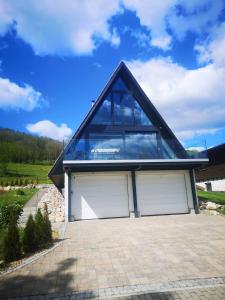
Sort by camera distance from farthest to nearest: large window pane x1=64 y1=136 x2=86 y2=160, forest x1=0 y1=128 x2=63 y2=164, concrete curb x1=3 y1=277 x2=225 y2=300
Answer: forest x1=0 y1=128 x2=63 y2=164 < large window pane x1=64 y1=136 x2=86 y2=160 < concrete curb x1=3 y1=277 x2=225 y2=300

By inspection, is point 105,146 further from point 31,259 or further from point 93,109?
point 31,259

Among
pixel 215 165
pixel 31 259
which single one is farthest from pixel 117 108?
pixel 31 259

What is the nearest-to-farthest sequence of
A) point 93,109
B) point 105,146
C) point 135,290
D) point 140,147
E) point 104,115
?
point 135,290
point 105,146
point 140,147
point 93,109
point 104,115

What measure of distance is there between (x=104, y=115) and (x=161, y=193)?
6271 millimetres

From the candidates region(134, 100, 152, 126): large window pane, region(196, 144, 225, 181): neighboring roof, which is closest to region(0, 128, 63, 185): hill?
region(134, 100, 152, 126): large window pane

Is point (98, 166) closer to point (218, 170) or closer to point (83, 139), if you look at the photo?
point (83, 139)

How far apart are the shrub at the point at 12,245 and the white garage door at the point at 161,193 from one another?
9716 mm

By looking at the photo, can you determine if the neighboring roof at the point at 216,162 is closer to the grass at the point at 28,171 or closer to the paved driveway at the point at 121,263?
the paved driveway at the point at 121,263

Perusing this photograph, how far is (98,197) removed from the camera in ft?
51.1

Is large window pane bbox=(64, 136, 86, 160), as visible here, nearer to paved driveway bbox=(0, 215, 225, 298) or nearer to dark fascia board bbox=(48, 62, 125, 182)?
dark fascia board bbox=(48, 62, 125, 182)

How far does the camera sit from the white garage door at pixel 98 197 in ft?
50.2

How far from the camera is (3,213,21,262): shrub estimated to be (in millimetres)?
7004

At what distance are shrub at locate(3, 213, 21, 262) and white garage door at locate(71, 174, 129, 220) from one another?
26.1 feet

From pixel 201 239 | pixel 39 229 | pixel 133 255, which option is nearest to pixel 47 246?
pixel 39 229
